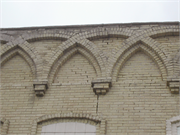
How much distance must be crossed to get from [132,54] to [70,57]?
1.80m

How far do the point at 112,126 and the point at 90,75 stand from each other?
1700 millimetres

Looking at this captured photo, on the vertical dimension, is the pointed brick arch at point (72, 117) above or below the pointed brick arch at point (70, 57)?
below

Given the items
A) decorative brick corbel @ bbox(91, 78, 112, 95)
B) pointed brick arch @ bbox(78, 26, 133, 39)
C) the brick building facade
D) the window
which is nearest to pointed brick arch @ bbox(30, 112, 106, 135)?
the brick building facade

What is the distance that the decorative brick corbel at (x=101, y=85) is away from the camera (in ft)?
27.2

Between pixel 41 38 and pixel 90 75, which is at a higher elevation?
pixel 41 38

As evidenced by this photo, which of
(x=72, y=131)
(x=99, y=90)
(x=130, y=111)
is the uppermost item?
(x=99, y=90)

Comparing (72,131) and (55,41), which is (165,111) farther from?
(55,41)

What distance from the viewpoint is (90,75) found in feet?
29.0

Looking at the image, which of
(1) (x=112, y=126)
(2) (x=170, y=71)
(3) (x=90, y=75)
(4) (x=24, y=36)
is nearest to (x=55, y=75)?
(3) (x=90, y=75)

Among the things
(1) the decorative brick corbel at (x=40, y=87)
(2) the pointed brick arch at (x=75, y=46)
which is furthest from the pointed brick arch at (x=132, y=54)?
(1) the decorative brick corbel at (x=40, y=87)

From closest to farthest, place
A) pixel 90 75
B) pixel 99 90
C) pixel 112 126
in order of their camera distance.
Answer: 1. pixel 112 126
2. pixel 99 90
3. pixel 90 75

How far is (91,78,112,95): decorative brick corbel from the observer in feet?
27.2

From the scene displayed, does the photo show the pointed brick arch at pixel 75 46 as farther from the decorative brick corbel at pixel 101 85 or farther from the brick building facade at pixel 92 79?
the decorative brick corbel at pixel 101 85

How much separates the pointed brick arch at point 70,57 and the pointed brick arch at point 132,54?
479mm
